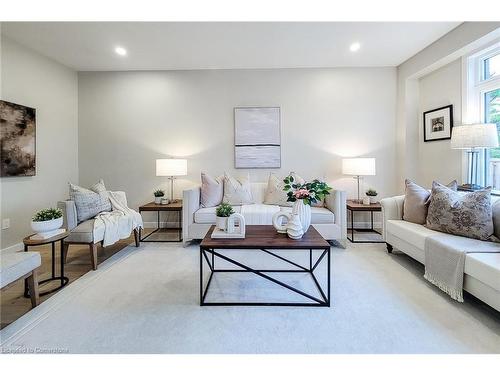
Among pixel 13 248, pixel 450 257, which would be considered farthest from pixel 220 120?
pixel 450 257

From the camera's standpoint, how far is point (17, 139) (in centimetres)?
302

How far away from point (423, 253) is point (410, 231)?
0.82 feet

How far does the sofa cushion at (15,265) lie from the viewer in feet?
5.14

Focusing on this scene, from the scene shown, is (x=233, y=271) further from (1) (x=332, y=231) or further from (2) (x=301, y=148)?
(2) (x=301, y=148)

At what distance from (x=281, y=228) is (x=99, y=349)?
4.81 ft

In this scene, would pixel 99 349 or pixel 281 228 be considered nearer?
pixel 99 349

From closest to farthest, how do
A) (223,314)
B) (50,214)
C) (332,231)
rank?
(223,314)
(50,214)
(332,231)

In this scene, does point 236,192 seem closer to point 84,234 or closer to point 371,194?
point 84,234

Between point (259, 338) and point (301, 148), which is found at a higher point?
point (301, 148)

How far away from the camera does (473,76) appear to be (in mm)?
2908

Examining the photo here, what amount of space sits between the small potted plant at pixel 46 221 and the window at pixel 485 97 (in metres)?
4.43

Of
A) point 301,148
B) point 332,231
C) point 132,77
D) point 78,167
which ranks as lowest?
point 332,231
